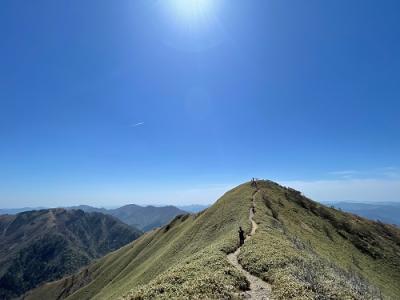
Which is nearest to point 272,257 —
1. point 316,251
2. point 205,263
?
point 205,263

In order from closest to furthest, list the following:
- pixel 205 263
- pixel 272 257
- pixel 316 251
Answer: pixel 205 263 → pixel 272 257 → pixel 316 251

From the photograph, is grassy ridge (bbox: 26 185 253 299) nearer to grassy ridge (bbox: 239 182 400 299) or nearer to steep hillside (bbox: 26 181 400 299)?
steep hillside (bbox: 26 181 400 299)

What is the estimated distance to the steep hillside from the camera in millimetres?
23188

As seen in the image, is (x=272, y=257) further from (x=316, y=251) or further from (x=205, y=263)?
(x=316, y=251)

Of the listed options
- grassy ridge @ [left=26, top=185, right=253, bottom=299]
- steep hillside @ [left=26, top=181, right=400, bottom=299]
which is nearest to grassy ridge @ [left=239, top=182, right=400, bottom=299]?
steep hillside @ [left=26, top=181, right=400, bottom=299]

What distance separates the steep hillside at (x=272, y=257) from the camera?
76.1ft

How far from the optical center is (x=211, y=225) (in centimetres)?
6750

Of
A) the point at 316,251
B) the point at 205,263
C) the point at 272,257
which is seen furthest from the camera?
the point at 316,251

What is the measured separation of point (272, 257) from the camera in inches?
1209

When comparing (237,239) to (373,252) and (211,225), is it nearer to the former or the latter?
(211,225)

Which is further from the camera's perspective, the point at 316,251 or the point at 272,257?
the point at 316,251

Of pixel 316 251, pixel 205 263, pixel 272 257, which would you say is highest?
pixel 272 257

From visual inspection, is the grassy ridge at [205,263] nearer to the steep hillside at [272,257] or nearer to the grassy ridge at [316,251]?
the steep hillside at [272,257]

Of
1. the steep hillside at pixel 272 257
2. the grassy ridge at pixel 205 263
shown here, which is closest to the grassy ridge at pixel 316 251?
the steep hillside at pixel 272 257
